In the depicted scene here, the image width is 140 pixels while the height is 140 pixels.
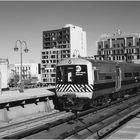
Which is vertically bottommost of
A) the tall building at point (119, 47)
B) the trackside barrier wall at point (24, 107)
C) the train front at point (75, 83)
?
the trackside barrier wall at point (24, 107)

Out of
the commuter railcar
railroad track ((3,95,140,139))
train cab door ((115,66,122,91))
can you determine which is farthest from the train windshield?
train cab door ((115,66,122,91))

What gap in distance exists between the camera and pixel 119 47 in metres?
125

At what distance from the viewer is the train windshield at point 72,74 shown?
62.6 ft

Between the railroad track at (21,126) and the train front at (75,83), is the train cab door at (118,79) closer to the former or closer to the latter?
the train front at (75,83)

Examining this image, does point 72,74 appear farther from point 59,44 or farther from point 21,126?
point 59,44

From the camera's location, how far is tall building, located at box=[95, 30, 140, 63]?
392ft

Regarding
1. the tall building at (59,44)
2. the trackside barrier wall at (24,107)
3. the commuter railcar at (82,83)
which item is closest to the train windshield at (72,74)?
the commuter railcar at (82,83)

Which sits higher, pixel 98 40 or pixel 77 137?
pixel 98 40

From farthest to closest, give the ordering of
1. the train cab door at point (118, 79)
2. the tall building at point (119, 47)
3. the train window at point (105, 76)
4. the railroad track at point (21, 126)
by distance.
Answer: the tall building at point (119, 47) < the train cab door at point (118, 79) < the train window at point (105, 76) < the railroad track at point (21, 126)

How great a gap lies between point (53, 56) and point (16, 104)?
12403 cm

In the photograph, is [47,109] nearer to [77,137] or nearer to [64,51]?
[77,137]

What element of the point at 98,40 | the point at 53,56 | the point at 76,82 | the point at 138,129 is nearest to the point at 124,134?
the point at 138,129

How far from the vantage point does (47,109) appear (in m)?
21.1

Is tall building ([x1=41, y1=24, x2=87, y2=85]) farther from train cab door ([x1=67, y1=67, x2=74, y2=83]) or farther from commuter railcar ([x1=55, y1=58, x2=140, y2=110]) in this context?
train cab door ([x1=67, y1=67, x2=74, y2=83])
